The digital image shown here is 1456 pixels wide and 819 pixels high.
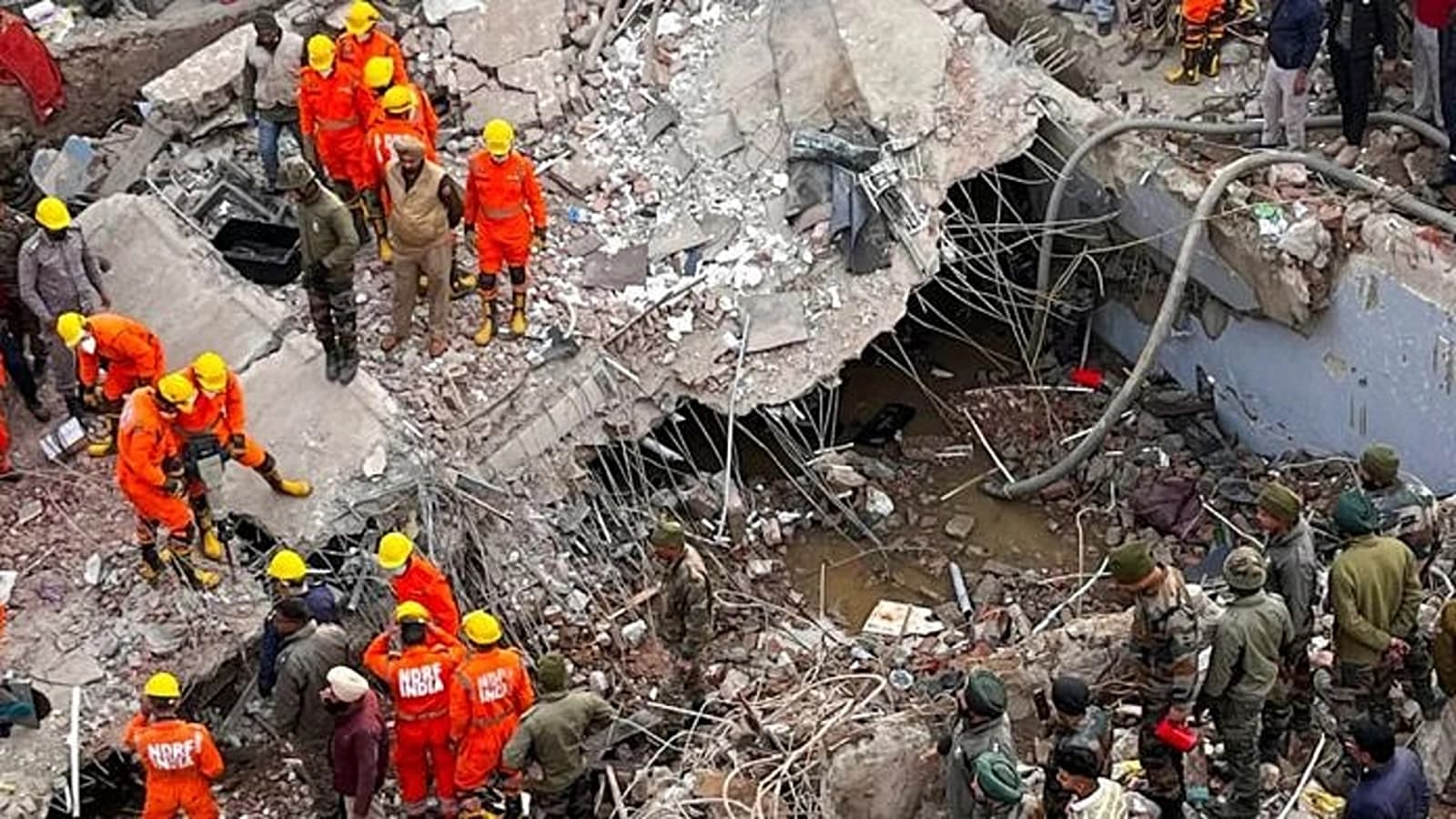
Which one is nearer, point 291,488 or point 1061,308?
point 291,488

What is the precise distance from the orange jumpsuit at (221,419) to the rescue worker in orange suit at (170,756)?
1.34 meters

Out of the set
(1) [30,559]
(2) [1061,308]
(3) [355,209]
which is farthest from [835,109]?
(1) [30,559]

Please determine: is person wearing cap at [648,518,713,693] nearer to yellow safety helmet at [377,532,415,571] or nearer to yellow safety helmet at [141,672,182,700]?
yellow safety helmet at [377,532,415,571]

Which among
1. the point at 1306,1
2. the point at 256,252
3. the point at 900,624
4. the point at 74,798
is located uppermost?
the point at 1306,1

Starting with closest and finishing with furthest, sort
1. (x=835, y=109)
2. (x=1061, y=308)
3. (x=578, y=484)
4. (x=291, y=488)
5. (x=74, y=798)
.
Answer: (x=74, y=798), (x=291, y=488), (x=578, y=484), (x=835, y=109), (x=1061, y=308)

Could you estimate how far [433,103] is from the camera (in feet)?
39.8

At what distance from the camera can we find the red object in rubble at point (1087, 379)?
1259cm

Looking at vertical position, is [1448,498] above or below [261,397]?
below

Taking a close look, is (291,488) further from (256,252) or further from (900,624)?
(900,624)

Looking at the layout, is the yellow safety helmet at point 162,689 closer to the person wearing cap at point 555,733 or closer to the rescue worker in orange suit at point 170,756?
the rescue worker in orange suit at point 170,756

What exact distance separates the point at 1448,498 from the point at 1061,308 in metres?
3.19

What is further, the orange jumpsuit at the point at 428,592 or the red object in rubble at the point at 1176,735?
the orange jumpsuit at the point at 428,592

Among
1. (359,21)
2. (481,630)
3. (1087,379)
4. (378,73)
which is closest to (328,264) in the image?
(378,73)

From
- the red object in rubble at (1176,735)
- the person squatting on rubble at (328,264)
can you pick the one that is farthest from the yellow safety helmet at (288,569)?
the red object in rubble at (1176,735)
